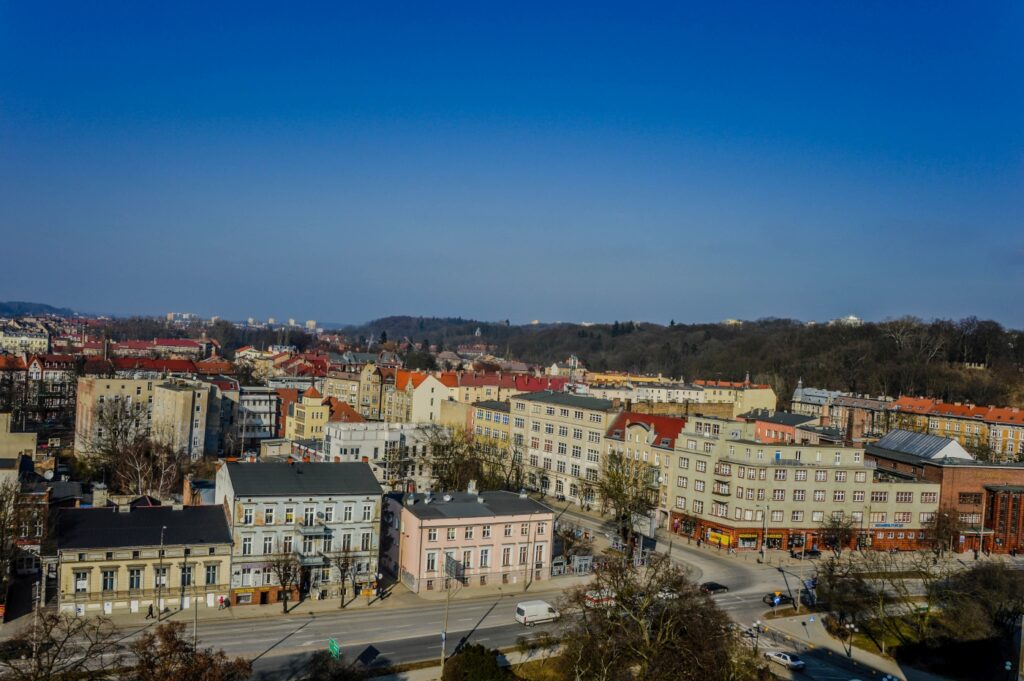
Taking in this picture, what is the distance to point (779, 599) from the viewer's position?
143ft

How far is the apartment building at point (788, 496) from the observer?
2191 inches

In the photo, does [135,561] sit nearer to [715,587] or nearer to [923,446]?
[715,587]

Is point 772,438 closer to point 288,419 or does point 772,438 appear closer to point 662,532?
point 662,532

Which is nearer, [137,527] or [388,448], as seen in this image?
[137,527]

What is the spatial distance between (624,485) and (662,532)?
4135mm

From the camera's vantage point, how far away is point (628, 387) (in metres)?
111

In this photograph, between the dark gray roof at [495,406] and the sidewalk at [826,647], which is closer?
the sidewalk at [826,647]

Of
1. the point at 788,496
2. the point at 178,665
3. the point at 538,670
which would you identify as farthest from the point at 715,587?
the point at 178,665

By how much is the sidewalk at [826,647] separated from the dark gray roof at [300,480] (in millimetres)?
19752

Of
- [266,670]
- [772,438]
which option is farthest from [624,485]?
[266,670]

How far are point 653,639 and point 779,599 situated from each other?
45.6ft

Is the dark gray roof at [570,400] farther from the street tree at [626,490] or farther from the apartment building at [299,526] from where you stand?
the apartment building at [299,526]

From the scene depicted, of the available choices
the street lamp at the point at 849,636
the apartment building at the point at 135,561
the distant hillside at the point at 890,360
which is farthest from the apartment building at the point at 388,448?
the distant hillside at the point at 890,360

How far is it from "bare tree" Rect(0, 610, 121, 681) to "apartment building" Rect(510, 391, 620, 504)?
40.3m
